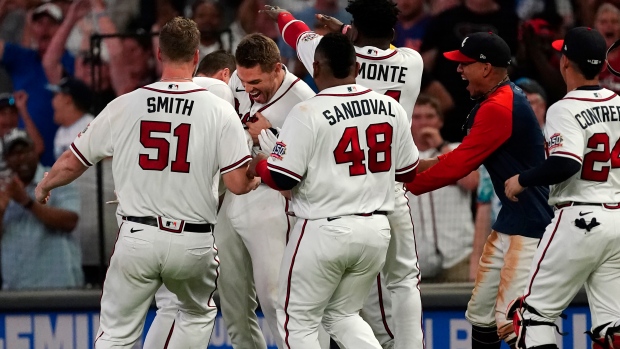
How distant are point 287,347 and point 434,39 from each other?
3.75m

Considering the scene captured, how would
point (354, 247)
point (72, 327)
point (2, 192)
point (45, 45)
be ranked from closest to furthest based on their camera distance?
point (354, 247)
point (72, 327)
point (2, 192)
point (45, 45)

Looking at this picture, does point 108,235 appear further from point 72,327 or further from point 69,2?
point 69,2

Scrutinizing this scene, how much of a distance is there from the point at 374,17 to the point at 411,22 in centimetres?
278

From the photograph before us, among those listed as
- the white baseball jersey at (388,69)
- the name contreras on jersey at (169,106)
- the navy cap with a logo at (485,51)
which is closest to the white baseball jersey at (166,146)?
the name contreras on jersey at (169,106)

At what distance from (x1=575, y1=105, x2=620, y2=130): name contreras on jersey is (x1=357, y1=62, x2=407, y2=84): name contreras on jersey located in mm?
1006

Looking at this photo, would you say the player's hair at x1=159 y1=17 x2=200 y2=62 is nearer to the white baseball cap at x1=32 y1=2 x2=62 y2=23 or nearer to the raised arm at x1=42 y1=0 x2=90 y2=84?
the raised arm at x1=42 y1=0 x2=90 y2=84

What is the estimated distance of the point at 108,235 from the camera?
720 cm

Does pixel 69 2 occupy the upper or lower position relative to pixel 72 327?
upper

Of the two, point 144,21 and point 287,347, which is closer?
point 287,347

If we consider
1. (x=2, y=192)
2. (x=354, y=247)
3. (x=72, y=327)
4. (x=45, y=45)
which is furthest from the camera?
(x=45, y=45)

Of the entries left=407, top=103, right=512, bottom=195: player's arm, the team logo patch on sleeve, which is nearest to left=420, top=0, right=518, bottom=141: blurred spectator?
left=407, top=103, right=512, bottom=195: player's arm

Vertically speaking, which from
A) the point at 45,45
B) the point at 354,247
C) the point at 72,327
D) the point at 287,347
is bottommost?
the point at 72,327

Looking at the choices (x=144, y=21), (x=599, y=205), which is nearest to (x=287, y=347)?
(x=599, y=205)

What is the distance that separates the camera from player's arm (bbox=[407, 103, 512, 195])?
17.7 ft
